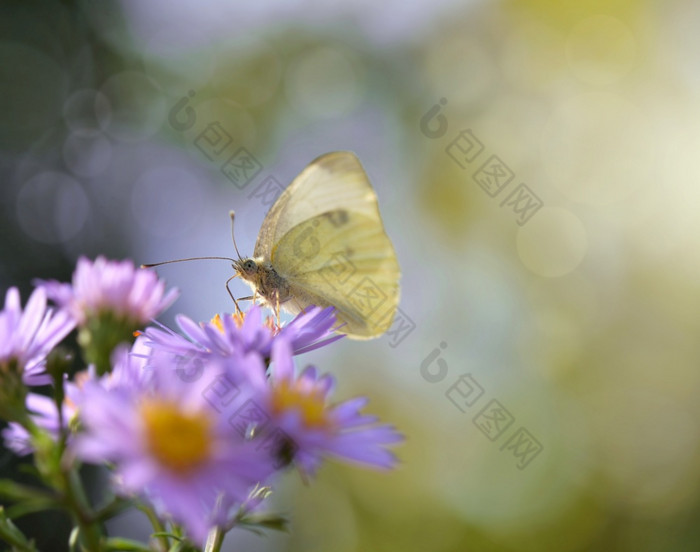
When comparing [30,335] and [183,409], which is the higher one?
[30,335]

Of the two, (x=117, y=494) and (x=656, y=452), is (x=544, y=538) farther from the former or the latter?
(x=117, y=494)

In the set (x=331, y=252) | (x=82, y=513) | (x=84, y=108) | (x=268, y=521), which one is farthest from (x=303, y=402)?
(x=84, y=108)

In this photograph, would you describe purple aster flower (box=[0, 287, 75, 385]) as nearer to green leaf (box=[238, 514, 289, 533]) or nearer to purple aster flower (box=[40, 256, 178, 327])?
purple aster flower (box=[40, 256, 178, 327])

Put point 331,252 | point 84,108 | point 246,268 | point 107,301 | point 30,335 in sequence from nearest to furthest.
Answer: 1. point 30,335
2. point 107,301
3. point 246,268
4. point 331,252
5. point 84,108

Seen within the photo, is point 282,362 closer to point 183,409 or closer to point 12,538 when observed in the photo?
point 183,409

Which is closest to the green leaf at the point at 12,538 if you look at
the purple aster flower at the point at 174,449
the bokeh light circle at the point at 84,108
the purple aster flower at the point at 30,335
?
the purple aster flower at the point at 174,449

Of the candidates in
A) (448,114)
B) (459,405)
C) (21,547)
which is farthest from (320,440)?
(448,114)
